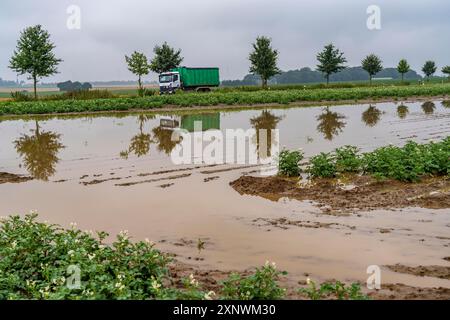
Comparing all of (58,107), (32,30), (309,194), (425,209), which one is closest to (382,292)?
(425,209)

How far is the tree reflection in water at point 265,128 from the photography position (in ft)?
64.8

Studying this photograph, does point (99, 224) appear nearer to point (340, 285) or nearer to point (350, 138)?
point (340, 285)

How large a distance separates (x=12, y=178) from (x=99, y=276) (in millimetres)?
10705

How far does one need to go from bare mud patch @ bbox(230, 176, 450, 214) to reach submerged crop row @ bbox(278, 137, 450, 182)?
28cm

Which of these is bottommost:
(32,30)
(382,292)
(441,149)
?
(382,292)

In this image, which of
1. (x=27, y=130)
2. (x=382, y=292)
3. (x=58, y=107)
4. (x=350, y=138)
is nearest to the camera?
(x=382, y=292)

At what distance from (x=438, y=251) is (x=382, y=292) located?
2.15 m

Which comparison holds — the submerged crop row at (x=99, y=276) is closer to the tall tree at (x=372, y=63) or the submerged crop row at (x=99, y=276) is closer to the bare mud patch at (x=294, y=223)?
the bare mud patch at (x=294, y=223)

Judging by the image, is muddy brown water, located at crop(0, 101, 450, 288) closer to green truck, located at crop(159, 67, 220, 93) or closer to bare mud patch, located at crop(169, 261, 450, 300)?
bare mud patch, located at crop(169, 261, 450, 300)

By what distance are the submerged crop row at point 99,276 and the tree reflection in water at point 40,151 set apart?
334 inches

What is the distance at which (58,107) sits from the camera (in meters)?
41.4

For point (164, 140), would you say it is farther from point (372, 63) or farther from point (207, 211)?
point (372, 63)

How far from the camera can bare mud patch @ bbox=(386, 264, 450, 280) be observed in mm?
7523
